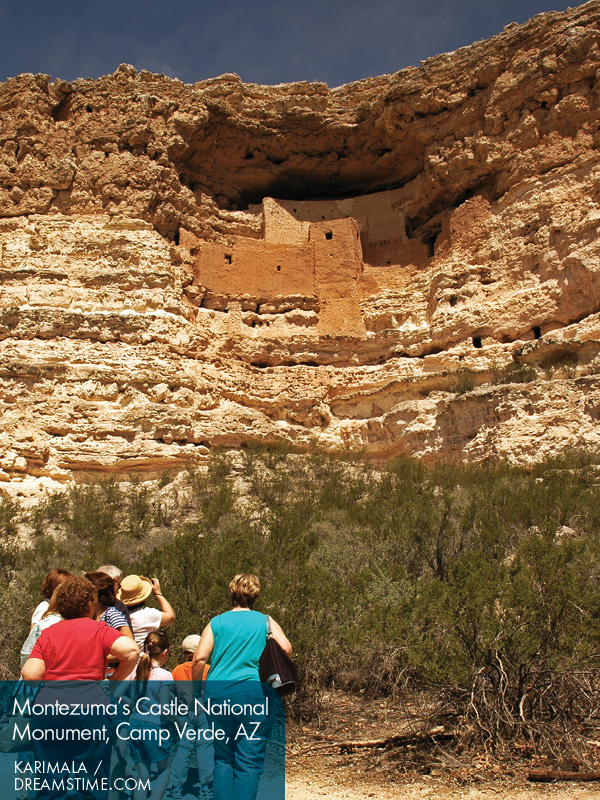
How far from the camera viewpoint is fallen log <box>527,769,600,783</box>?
138 inches

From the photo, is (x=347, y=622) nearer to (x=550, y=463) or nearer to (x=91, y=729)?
(x=91, y=729)

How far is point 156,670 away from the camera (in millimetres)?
3611

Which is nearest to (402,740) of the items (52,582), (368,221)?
(52,582)

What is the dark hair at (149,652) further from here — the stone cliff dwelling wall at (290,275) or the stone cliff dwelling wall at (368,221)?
the stone cliff dwelling wall at (368,221)

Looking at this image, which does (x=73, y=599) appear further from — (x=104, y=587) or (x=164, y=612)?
(x=164, y=612)

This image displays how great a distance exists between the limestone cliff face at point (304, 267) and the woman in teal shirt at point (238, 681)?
9114 mm

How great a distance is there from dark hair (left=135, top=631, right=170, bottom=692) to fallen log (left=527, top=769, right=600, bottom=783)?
2062 mm

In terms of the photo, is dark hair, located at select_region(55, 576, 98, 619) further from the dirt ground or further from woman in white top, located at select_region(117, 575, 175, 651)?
the dirt ground

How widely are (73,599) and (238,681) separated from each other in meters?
0.83

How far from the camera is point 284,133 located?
17.5 meters

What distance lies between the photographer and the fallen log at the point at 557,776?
3.51m

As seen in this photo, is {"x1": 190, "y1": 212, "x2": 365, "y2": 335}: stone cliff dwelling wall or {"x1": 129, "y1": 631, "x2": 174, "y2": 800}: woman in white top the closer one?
{"x1": 129, "y1": 631, "x2": 174, "y2": 800}: woman in white top

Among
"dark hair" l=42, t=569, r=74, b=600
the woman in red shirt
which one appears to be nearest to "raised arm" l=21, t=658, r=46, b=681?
the woman in red shirt

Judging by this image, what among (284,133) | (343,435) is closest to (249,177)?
(284,133)
